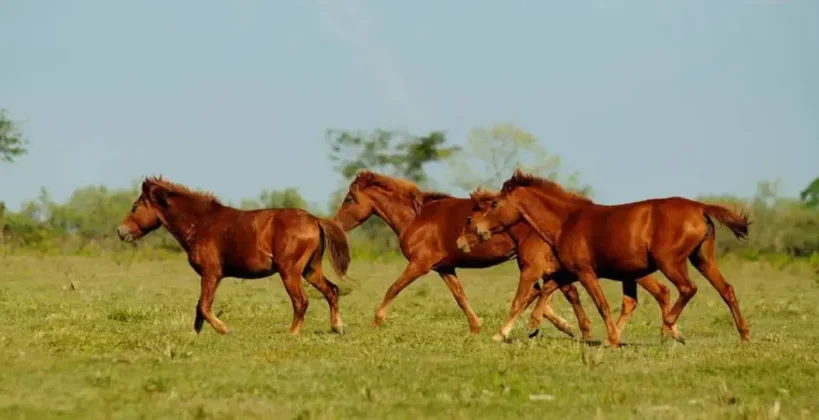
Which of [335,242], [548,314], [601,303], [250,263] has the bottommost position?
[548,314]

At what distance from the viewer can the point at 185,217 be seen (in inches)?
726

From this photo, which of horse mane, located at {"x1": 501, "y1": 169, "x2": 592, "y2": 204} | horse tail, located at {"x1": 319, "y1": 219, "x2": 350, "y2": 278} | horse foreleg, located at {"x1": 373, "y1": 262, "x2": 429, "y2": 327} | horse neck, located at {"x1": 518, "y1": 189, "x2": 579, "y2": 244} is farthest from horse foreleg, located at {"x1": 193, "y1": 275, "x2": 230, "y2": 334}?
horse neck, located at {"x1": 518, "y1": 189, "x2": 579, "y2": 244}

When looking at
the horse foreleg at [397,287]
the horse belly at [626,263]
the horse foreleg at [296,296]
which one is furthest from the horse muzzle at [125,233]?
the horse belly at [626,263]

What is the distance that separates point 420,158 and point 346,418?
7403cm

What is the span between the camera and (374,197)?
21.2 m

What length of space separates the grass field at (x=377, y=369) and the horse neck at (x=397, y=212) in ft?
4.86

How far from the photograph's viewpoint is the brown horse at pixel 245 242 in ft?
58.8

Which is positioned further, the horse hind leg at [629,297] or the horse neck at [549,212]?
the horse hind leg at [629,297]

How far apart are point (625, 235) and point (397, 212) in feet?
17.0

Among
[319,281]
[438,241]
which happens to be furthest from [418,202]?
[319,281]

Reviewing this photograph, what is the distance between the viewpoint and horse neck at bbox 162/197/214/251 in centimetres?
1836

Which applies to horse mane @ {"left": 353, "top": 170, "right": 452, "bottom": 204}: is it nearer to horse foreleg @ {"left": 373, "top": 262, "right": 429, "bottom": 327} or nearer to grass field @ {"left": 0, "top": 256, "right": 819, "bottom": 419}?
horse foreleg @ {"left": 373, "top": 262, "right": 429, "bottom": 327}

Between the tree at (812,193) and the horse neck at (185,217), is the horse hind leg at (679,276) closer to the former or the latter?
the horse neck at (185,217)

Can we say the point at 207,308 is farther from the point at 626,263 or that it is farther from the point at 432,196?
the point at 626,263
